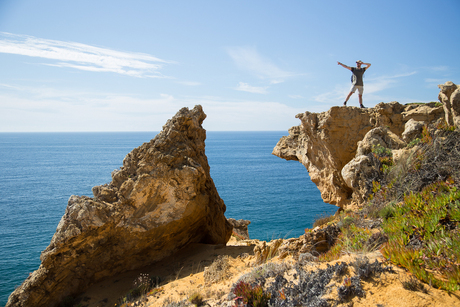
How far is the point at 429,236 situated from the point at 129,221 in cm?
802

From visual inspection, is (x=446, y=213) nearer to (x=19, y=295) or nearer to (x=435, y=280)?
(x=435, y=280)

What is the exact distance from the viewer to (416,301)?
14.2 ft

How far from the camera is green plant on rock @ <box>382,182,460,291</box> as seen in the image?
15.3 feet

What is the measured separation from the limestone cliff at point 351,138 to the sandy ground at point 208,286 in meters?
4.86

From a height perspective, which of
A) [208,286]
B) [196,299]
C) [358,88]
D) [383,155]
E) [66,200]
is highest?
[358,88]

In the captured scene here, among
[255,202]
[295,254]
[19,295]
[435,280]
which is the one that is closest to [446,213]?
[435,280]

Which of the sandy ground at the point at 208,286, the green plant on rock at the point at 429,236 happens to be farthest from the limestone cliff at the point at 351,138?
the sandy ground at the point at 208,286

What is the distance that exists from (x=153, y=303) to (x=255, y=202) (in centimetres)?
3105

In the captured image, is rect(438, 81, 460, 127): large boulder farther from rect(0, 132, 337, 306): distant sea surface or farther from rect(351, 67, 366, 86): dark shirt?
rect(0, 132, 337, 306): distant sea surface

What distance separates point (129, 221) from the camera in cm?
913

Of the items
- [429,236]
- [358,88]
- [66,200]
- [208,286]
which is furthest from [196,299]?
[66,200]

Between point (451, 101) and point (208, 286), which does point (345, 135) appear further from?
point (208, 286)

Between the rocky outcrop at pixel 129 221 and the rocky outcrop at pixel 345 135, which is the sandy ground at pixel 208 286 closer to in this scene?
the rocky outcrop at pixel 129 221

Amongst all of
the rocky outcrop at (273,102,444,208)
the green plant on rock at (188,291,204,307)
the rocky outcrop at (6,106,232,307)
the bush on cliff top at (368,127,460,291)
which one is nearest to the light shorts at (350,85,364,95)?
the rocky outcrop at (273,102,444,208)
